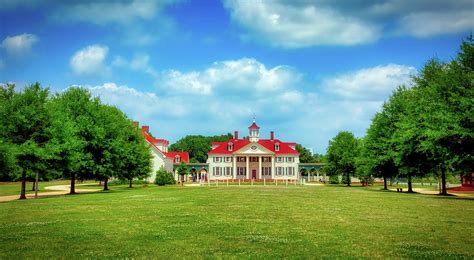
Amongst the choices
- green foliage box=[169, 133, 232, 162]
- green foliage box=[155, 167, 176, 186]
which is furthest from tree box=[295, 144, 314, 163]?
green foliage box=[155, 167, 176, 186]

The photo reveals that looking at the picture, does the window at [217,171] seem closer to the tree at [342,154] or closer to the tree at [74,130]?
the tree at [342,154]

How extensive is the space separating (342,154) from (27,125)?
52022mm

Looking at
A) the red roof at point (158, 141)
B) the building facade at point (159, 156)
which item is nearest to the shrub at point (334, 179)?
the building facade at point (159, 156)

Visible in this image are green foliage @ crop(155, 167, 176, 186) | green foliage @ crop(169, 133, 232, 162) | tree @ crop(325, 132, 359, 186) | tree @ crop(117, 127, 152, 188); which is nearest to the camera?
tree @ crop(117, 127, 152, 188)

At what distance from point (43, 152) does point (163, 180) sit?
36.2m

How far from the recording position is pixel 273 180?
88.3 metres

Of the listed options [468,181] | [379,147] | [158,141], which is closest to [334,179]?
[468,181]

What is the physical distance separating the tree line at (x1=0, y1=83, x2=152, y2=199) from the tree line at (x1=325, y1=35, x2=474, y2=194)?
2911 centimetres

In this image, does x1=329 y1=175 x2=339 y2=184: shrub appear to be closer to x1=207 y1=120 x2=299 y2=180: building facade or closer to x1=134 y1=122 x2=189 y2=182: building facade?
x1=207 y1=120 x2=299 y2=180: building facade

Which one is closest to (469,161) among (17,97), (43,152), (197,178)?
(43,152)

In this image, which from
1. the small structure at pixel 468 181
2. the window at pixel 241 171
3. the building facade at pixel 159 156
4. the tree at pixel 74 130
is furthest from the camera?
the window at pixel 241 171

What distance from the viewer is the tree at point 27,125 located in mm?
32562

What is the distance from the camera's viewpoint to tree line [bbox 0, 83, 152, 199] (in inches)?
1286

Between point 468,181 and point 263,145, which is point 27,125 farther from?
point 263,145
